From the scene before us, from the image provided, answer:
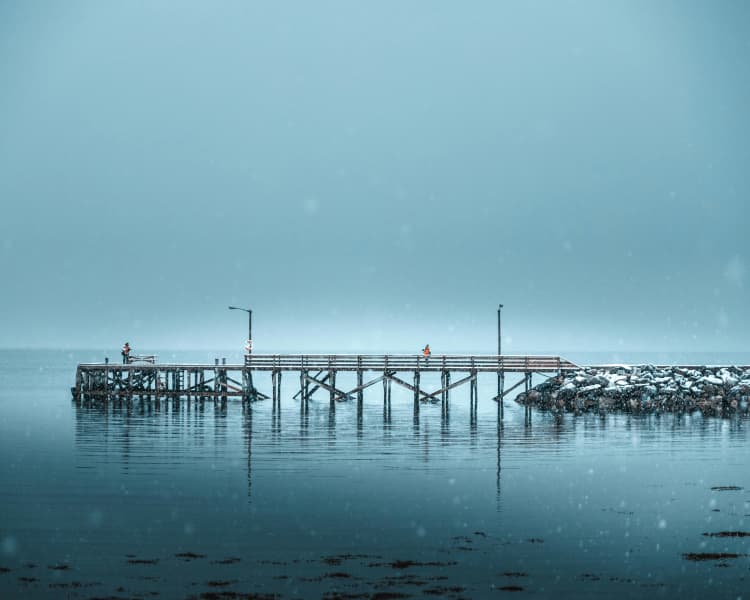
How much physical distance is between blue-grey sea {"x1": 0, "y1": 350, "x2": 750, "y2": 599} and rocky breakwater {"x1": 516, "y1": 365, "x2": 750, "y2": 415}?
15.3 m

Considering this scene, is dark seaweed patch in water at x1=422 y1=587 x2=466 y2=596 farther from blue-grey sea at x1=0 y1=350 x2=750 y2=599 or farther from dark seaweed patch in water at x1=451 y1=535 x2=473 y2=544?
dark seaweed patch in water at x1=451 y1=535 x2=473 y2=544

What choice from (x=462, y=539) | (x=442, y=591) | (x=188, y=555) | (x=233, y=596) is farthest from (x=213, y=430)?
(x=442, y=591)

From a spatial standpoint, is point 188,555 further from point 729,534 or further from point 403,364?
point 403,364

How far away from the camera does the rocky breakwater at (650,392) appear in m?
63.2

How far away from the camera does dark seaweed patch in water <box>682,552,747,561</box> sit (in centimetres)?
2070

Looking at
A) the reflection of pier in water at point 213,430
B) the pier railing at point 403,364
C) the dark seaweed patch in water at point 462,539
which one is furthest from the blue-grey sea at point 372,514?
the pier railing at point 403,364

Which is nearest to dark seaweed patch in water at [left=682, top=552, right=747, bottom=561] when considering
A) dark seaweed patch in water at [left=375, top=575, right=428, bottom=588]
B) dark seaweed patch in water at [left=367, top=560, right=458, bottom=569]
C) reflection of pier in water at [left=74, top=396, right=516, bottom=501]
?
dark seaweed patch in water at [left=367, top=560, right=458, bottom=569]

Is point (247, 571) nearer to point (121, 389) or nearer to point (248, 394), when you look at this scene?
point (248, 394)

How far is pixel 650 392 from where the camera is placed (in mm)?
63875

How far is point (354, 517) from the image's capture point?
25.2 metres

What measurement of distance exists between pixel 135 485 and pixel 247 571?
11759 millimetres

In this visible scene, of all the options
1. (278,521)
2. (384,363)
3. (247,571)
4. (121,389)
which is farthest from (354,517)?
(121,389)

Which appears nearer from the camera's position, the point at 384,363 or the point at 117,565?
the point at 117,565

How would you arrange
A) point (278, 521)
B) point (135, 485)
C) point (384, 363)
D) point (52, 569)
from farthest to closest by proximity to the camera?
1. point (384, 363)
2. point (135, 485)
3. point (278, 521)
4. point (52, 569)
